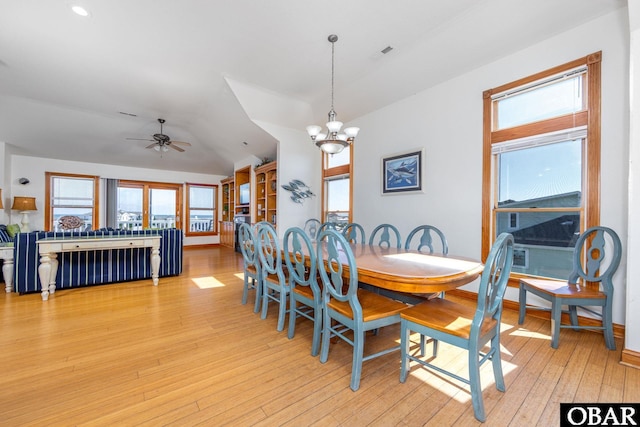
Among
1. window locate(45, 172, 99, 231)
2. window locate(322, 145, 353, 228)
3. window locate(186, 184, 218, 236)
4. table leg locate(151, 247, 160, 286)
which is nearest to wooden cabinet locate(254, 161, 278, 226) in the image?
window locate(322, 145, 353, 228)

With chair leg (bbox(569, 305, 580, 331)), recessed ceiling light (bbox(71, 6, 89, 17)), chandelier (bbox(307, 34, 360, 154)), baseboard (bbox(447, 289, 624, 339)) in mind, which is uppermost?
recessed ceiling light (bbox(71, 6, 89, 17))

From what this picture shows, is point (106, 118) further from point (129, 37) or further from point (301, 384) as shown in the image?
point (301, 384)

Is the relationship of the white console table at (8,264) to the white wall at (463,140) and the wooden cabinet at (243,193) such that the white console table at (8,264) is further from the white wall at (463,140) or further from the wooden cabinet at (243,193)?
the white wall at (463,140)

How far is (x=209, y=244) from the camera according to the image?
8594 mm

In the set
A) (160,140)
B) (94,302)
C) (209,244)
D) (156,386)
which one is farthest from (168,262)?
(209,244)

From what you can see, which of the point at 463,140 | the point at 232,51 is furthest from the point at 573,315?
the point at 232,51

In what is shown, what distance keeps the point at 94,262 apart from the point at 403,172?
4.79 metres

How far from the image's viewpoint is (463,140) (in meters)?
3.29

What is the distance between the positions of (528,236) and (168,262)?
16.7 ft

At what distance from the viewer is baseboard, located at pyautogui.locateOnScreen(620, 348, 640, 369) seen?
5.86 ft

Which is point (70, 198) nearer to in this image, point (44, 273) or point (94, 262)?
point (94, 262)

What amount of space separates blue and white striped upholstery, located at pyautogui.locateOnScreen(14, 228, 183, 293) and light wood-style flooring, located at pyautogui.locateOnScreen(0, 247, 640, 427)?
2.91ft

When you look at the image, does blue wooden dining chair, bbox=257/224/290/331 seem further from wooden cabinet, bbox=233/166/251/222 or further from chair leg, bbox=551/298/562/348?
wooden cabinet, bbox=233/166/251/222

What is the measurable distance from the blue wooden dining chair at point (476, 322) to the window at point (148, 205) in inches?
313
